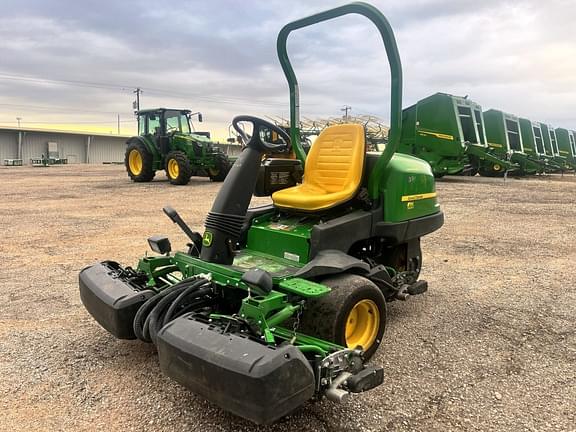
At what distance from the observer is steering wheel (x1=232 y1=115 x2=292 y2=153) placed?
3.46m

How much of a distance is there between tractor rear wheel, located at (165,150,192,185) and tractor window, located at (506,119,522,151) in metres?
13.1

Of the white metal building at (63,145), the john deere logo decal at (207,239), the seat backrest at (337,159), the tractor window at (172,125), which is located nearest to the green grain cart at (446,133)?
the tractor window at (172,125)

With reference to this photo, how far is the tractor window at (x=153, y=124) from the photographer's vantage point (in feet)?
50.0

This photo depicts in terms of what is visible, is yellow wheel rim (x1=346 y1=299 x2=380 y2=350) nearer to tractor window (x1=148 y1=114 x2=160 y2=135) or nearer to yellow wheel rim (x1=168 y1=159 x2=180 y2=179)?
yellow wheel rim (x1=168 y1=159 x2=180 y2=179)

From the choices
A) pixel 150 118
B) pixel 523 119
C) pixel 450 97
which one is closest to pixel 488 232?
pixel 450 97

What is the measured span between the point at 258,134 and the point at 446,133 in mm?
13260

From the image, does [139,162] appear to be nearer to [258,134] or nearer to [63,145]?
[258,134]

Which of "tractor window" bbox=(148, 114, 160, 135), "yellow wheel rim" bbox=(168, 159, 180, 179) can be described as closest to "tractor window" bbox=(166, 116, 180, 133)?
"tractor window" bbox=(148, 114, 160, 135)

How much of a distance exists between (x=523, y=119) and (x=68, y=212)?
1849 cm

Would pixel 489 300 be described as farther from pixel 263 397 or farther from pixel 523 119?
pixel 523 119

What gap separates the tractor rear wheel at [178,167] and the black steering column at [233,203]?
10.7 metres

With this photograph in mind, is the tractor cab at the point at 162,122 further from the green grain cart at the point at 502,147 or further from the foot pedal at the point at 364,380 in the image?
the foot pedal at the point at 364,380

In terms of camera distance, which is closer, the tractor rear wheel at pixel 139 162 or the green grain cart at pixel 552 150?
the tractor rear wheel at pixel 139 162

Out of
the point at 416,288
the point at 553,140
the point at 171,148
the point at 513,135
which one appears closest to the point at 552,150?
the point at 553,140
